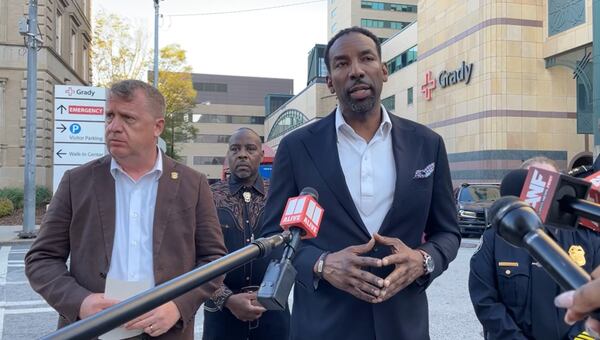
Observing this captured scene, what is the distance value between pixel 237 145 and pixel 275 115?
2495 inches

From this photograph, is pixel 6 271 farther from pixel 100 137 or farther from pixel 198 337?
pixel 198 337

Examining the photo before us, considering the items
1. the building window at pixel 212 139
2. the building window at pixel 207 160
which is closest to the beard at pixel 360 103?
the building window at pixel 207 160

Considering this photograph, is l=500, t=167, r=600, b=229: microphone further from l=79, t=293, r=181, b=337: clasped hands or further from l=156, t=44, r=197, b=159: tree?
l=156, t=44, r=197, b=159: tree

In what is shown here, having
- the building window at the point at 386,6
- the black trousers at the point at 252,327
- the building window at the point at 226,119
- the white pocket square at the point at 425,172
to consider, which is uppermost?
the building window at the point at 386,6

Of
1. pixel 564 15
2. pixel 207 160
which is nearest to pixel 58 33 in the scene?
pixel 564 15

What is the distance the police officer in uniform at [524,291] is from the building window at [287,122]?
158ft

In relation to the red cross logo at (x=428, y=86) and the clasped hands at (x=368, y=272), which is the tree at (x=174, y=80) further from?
the clasped hands at (x=368, y=272)

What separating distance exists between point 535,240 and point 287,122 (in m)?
59.0

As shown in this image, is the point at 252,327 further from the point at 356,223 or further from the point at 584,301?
the point at 584,301

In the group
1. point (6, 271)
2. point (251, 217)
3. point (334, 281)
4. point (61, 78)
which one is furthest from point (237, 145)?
point (61, 78)

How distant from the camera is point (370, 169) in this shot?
2.23 metres

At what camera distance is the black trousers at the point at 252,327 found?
11.8 feet

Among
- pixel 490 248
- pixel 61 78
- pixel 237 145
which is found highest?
pixel 61 78

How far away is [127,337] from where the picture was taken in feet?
7.22
